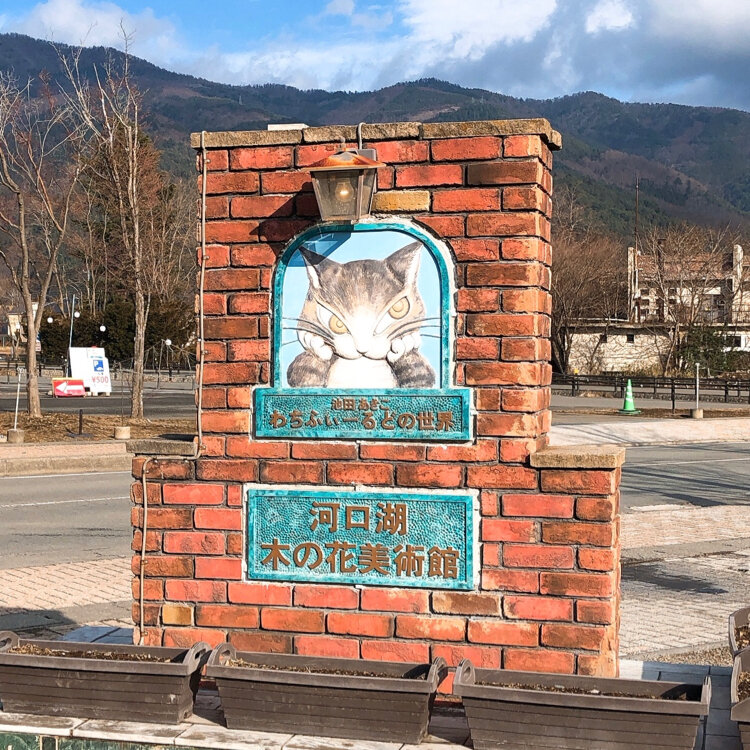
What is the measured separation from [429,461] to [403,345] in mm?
471

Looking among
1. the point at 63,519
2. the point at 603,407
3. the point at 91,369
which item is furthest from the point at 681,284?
the point at 63,519

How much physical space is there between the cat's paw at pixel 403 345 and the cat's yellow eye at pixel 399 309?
0.30ft

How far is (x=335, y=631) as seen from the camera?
4.32 metres

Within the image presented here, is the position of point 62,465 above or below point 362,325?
below

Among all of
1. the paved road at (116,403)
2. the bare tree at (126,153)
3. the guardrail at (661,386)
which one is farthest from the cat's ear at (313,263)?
the guardrail at (661,386)

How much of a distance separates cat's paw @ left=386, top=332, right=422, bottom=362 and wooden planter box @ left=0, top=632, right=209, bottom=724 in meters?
1.32

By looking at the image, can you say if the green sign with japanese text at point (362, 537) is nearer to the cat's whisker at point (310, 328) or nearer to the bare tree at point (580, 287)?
the cat's whisker at point (310, 328)

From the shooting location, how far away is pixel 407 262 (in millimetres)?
4324

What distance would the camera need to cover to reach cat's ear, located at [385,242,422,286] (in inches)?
170

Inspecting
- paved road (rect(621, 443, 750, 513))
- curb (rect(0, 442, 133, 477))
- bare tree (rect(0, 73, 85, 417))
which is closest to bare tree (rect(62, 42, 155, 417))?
bare tree (rect(0, 73, 85, 417))

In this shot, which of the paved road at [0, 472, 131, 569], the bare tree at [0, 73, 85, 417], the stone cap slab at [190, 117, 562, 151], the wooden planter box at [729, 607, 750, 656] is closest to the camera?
the stone cap slab at [190, 117, 562, 151]

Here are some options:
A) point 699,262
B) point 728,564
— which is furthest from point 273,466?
point 699,262

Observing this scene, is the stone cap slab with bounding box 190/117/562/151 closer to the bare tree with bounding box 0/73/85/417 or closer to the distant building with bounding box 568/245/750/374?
the bare tree with bounding box 0/73/85/417

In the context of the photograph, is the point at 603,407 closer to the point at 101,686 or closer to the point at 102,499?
the point at 102,499
